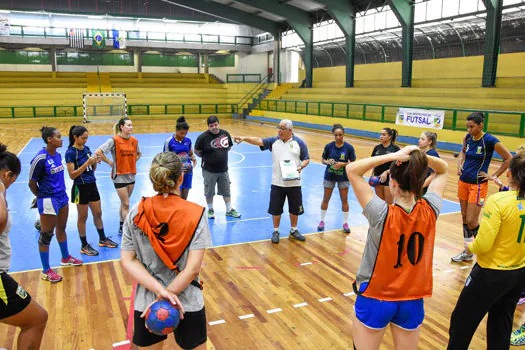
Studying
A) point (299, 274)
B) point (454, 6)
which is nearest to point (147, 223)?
point (299, 274)

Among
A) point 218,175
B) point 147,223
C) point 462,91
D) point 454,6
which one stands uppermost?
point 454,6

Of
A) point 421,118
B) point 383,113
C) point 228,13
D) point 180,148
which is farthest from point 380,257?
point 228,13

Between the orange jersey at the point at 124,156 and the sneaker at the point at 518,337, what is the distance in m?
5.56

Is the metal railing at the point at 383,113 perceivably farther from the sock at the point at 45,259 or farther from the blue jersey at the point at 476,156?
the sock at the point at 45,259

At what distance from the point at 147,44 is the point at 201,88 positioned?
589 centimetres

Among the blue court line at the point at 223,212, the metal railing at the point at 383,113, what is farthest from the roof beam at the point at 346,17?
the blue court line at the point at 223,212

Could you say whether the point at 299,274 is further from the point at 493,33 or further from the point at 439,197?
the point at 493,33

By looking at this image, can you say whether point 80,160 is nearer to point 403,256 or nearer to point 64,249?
point 64,249

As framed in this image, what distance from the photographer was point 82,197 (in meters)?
6.30

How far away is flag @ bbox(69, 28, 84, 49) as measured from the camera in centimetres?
3139

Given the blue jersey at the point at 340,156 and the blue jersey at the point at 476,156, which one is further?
the blue jersey at the point at 340,156

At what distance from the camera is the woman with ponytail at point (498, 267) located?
3.03 metres

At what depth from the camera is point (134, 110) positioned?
108 ft

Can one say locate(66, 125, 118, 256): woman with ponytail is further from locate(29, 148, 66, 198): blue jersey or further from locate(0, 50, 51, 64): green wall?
locate(0, 50, 51, 64): green wall
